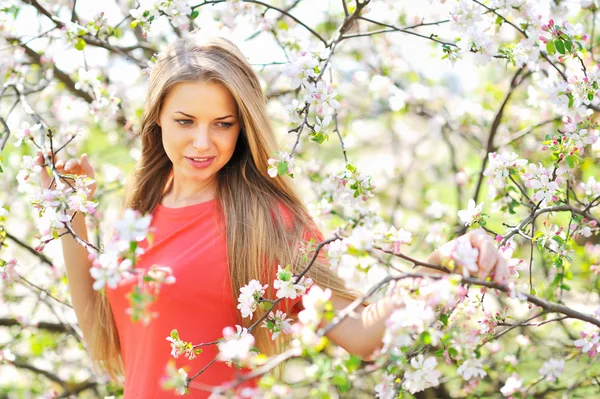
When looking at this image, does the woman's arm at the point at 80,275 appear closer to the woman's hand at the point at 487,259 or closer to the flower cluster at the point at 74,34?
the flower cluster at the point at 74,34

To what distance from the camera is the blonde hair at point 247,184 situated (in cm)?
180

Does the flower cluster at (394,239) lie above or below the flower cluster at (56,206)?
below

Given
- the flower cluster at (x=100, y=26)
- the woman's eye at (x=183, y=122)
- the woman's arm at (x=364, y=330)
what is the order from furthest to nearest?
the flower cluster at (x=100, y=26)
the woman's eye at (x=183, y=122)
the woman's arm at (x=364, y=330)

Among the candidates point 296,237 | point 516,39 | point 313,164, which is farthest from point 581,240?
A: point 296,237

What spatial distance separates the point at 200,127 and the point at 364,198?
44cm

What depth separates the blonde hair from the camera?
→ 5.91 ft

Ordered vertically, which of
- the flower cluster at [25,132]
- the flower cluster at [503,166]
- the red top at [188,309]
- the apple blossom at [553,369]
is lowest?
the apple blossom at [553,369]

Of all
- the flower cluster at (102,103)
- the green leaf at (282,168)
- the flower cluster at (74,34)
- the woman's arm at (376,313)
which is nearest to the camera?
the woman's arm at (376,313)

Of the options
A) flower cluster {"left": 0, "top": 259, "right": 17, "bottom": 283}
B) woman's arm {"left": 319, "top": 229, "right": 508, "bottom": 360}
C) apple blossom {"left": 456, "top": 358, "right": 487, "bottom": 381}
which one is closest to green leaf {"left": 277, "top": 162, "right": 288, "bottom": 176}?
woman's arm {"left": 319, "top": 229, "right": 508, "bottom": 360}

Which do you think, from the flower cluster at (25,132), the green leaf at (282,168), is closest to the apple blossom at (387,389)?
the green leaf at (282,168)

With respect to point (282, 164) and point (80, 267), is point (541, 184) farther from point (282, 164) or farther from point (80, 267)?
point (80, 267)

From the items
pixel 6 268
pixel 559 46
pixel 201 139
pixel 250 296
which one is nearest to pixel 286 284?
pixel 250 296

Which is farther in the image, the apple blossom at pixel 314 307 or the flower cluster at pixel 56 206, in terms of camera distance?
the flower cluster at pixel 56 206

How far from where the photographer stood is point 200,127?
1.80m
